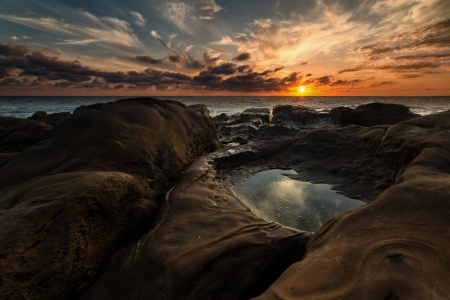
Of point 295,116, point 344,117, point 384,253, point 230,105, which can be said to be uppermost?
point 384,253

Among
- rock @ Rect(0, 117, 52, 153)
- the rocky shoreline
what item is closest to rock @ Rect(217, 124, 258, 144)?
the rocky shoreline

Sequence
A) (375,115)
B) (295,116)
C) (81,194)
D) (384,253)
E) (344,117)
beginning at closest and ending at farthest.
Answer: (384,253) < (81,194) < (375,115) < (344,117) < (295,116)

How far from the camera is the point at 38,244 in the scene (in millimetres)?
1940

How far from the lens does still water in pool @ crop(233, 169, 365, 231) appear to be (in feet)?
10.4

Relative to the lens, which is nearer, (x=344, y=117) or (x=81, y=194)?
(x=81, y=194)

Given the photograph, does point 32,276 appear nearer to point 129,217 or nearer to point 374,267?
point 129,217

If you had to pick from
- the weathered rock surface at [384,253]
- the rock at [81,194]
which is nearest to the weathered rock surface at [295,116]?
the rock at [81,194]

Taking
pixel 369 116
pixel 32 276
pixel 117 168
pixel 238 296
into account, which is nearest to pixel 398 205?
pixel 238 296

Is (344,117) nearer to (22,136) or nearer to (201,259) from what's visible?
(201,259)

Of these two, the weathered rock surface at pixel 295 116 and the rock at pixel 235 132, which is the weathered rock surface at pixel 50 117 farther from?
the weathered rock surface at pixel 295 116

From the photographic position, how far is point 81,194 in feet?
7.68

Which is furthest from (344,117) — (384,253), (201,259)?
(201,259)

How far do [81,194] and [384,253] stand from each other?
2.82 m

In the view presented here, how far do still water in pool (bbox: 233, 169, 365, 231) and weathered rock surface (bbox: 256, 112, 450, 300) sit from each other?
842mm
